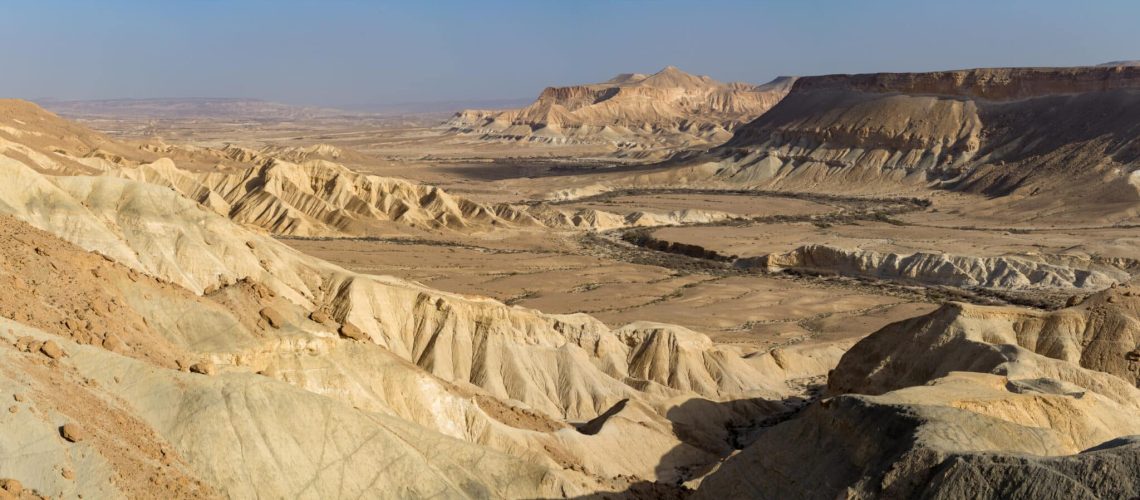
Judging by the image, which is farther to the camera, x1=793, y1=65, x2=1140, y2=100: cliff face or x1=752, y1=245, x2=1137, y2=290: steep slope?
x1=793, y1=65, x2=1140, y2=100: cliff face

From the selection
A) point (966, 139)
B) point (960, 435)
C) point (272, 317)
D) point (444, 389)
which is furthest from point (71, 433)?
Answer: point (966, 139)

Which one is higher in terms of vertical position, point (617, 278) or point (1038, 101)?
point (1038, 101)

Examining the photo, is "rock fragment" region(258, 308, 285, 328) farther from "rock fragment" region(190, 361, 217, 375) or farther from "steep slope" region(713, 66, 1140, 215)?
"steep slope" region(713, 66, 1140, 215)

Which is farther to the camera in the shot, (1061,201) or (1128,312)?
(1061,201)

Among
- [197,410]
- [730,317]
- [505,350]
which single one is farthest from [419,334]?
[730,317]

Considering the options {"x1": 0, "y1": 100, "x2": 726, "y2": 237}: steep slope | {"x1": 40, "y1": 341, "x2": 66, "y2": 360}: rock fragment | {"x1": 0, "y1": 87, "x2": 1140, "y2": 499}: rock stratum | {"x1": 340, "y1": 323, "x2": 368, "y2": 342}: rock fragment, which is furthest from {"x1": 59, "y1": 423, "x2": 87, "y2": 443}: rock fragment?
{"x1": 0, "y1": 100, "x2": 726, "y2": 237}: steep slope

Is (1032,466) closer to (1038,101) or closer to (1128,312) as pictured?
(1128,312)

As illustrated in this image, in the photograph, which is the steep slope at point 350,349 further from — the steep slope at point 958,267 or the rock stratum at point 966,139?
the rock stratum at point 966,139

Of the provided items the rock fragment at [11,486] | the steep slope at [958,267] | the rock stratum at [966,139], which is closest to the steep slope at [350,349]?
the rock fragment at [11,486]
